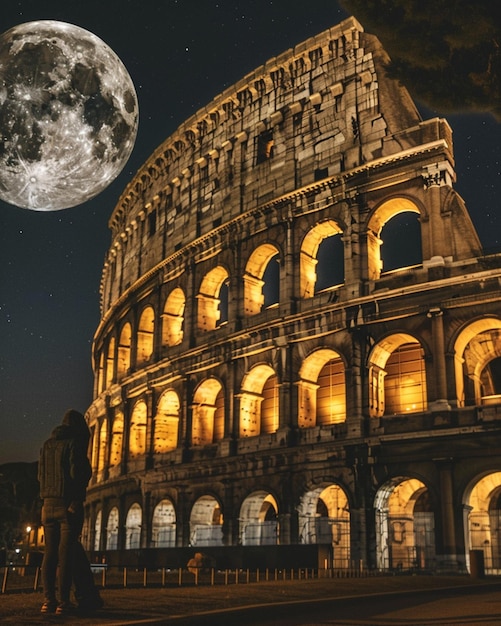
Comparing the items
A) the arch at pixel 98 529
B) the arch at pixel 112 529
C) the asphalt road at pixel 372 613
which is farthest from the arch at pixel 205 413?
the asphalt road at pixel 372 613

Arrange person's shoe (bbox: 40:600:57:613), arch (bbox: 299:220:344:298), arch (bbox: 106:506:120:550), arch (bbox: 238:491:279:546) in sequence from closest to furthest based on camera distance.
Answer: person's shoe (bbox: 40:600:57:613)
arch (bbox: 238:491:279:546)
arch (bbox: 299:220:344:298)
arch (bbox: 106:506:120:550)

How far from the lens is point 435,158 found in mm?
21797

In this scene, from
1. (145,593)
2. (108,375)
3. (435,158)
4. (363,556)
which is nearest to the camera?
(145,593)

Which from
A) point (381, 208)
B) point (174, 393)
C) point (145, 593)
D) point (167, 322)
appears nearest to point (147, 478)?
point (174, 393)

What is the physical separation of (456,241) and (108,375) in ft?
63.6

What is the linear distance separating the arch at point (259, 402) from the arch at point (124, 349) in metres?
9.62

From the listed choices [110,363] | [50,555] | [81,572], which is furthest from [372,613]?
[110,363]

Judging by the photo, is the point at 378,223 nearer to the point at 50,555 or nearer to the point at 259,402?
the point at 259,402

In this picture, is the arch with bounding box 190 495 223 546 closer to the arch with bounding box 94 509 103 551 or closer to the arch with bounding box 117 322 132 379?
the arch with bounding box 94 509 103 551

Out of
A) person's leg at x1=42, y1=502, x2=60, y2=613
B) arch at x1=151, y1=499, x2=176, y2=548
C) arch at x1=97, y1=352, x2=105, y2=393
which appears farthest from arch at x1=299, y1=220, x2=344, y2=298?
person's leg at x1=42, y1=502, x2=60, y2=613

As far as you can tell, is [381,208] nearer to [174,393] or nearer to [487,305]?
[487,305]

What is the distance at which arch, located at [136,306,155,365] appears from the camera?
31484 mm

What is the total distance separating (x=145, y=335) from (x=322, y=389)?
10.2 meters

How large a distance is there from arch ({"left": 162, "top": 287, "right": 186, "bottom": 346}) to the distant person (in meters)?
20.9
